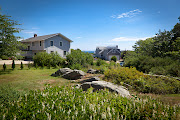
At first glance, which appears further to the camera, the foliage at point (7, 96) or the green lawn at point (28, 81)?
the green lawn at point (28, 81)

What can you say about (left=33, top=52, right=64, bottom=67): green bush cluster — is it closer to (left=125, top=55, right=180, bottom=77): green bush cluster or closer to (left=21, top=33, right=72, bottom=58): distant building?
(left=21, top=33, right=72, bottom=58): distant building

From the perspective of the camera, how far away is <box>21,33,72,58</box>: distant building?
1048 inches

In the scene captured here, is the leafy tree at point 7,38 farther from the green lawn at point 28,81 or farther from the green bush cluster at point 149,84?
the green bush cluster at point 149,84

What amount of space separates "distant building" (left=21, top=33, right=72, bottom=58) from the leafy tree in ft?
41.5

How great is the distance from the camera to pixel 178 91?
6.63 meters

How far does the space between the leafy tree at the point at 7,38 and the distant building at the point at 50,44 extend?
12639mm

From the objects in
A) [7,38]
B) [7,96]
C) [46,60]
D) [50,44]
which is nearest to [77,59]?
[46,60]

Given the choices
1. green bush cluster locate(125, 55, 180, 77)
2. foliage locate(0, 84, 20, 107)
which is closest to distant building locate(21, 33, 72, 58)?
green bush cluster locate(125, 55, 180, 77)

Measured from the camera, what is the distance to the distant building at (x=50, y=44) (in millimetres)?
26627

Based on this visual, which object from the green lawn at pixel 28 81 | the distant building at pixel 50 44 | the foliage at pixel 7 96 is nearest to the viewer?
the foliage at pixel 7 96

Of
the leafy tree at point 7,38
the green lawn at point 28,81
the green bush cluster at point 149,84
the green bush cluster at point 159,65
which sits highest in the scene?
the leafy tree at point 7,38

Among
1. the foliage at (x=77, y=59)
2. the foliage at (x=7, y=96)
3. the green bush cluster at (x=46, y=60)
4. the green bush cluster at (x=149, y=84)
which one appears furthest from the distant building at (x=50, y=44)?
the foliage at (x=7, y=96)

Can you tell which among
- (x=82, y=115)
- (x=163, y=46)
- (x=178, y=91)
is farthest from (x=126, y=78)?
(x=163, y=46)

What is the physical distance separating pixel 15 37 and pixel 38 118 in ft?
43.6
